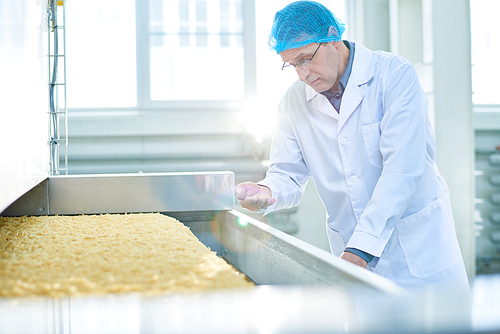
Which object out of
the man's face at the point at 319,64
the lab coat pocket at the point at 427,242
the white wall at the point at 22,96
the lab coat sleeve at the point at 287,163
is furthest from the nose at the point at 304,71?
the white wall at the point at 22,96

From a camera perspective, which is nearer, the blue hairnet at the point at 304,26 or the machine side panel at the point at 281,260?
the machine side panel at the point at 281,260

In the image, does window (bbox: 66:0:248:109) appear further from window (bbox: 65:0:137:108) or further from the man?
the man

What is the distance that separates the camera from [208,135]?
309 cm

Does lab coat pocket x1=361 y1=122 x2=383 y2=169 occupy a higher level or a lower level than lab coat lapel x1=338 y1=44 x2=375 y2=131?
lower

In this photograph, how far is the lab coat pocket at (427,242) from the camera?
1.26 metres

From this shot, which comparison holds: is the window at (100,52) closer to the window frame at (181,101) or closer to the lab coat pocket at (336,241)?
the window frame at (181,101)

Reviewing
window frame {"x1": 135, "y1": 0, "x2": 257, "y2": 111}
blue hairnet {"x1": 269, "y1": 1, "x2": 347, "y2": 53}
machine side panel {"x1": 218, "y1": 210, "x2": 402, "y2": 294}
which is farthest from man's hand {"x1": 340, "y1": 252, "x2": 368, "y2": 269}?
window frame {"x1": 135, "y1": 0, "x2": 257, "y2": 111}

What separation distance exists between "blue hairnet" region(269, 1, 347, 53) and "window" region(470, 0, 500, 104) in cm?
234

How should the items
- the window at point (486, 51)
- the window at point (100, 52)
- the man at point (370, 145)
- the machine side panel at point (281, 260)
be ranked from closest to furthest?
1. the machine side panel at point (281, 260)
2. the man at point (370, 145)
3. the window at point (100, 52)
4. the window at point (486, 51)

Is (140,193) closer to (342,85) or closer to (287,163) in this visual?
(287,163)

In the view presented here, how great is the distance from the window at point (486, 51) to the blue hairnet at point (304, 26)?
2.34 metres

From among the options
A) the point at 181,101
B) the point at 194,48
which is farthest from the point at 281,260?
the point at 194,48

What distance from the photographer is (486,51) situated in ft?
10.5

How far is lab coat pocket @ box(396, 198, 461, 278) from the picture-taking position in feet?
4.13
